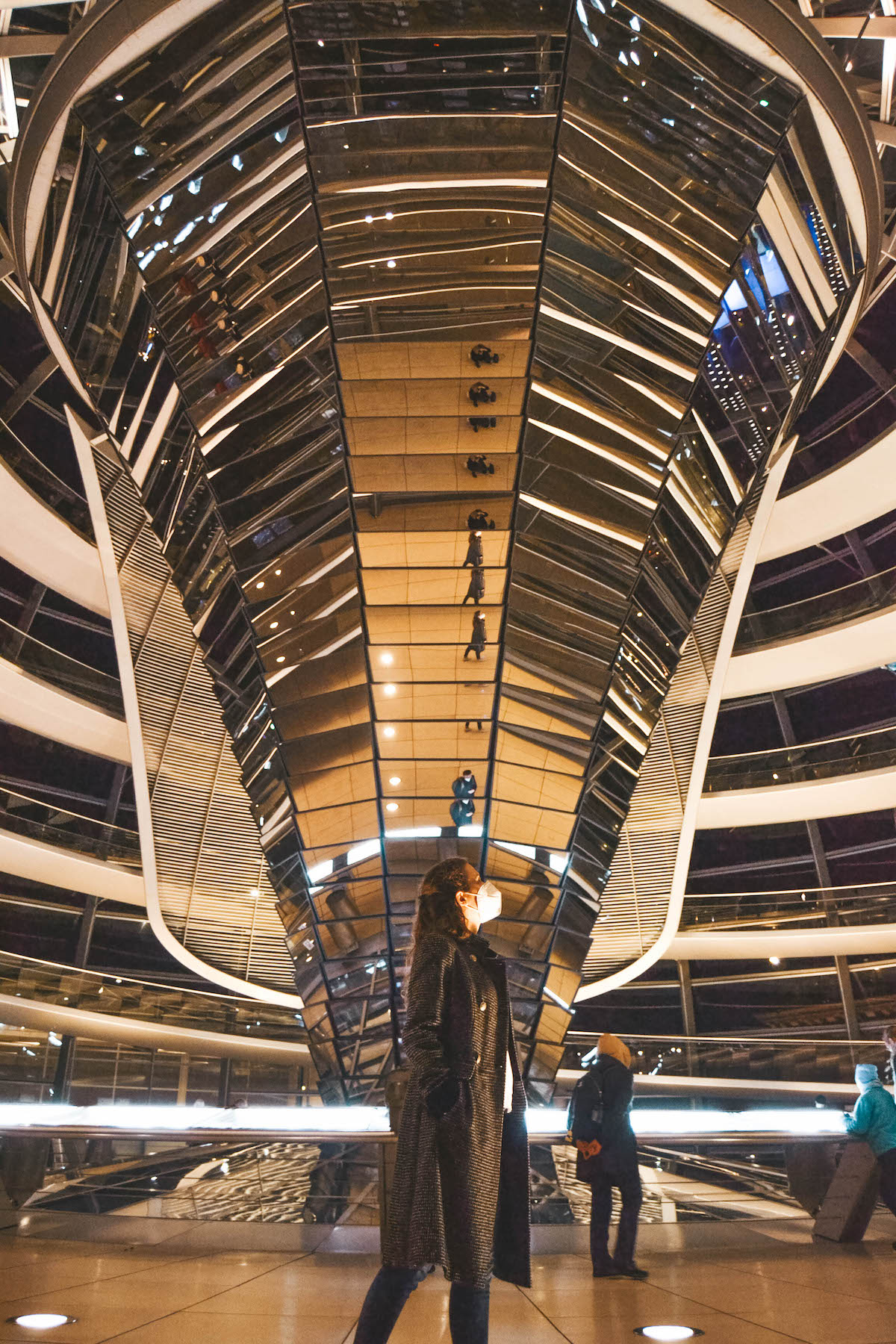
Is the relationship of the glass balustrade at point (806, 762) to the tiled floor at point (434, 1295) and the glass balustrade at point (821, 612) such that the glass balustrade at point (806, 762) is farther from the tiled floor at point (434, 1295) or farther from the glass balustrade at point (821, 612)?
the tiled floor at point (434, 1295)

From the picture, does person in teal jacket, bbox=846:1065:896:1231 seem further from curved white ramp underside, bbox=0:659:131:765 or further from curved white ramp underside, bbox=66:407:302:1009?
curved white ramp underside, bbox=0:659:131:765

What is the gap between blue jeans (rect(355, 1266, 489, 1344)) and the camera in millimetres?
3109

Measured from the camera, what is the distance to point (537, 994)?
A: 1336cm

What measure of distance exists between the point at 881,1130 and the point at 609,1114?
1.96m

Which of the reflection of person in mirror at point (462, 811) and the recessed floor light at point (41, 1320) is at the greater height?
the reflection of person in mirror at point (462, 811)

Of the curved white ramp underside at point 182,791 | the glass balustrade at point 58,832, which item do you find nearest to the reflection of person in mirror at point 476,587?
the curved white ramp underside at point 182,791

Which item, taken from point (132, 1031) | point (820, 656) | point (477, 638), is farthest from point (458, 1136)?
point (132, 1031)

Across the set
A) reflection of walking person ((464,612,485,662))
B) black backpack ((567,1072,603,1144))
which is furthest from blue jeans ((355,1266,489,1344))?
reflection of walking person ((464,612,485,662))

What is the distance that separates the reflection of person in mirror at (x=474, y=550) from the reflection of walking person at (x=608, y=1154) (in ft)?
18.8

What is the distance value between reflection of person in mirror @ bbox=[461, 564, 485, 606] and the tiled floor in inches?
251

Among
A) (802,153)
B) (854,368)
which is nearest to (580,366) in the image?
(802,153)

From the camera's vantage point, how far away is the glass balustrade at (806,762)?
22.6 m

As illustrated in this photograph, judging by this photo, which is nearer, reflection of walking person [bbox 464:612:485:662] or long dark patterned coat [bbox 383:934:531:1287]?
long dark patterned coat [bbox 383:934:531:1287]

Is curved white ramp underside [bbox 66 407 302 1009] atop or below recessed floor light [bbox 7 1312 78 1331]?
atop
